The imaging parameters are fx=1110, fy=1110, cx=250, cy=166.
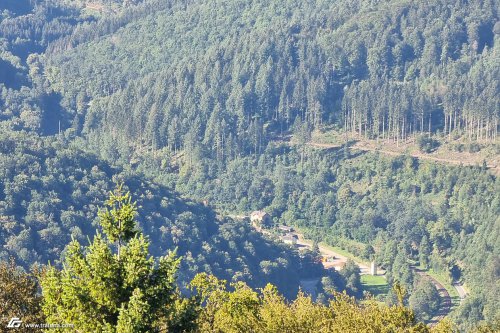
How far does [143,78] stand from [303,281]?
2874 inches

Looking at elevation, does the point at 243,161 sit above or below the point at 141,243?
below

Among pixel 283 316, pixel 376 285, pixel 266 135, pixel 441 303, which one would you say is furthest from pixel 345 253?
pixel 283 316

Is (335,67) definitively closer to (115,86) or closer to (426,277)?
(115,86)

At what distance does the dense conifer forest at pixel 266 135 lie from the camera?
97500 mm

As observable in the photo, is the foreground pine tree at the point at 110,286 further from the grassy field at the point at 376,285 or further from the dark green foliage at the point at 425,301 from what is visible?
the grassy field at the point at 376,285

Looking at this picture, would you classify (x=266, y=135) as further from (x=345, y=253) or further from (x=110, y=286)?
(x=110, y=286)

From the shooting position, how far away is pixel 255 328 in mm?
32688

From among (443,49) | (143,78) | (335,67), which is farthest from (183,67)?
(443,49)

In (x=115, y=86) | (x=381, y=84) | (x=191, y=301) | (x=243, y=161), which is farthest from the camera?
(x=115, y=86)

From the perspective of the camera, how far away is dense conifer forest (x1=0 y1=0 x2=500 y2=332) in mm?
97500

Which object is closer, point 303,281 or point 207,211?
point 303,281

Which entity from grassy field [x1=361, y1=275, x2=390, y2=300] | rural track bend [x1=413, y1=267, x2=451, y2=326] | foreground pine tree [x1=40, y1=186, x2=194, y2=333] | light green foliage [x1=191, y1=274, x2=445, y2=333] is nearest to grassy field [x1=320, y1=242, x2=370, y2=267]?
grassy field [x1=361, y1=275, x2=390, y2=300]

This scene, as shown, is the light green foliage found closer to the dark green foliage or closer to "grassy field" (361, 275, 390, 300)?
the dark green foliage

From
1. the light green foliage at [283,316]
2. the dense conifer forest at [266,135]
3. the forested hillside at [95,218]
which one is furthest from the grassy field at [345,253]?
the light green foliage at [283,316]
